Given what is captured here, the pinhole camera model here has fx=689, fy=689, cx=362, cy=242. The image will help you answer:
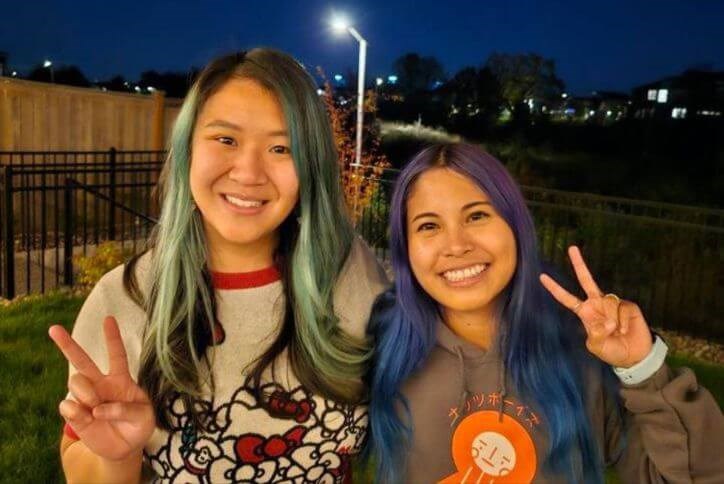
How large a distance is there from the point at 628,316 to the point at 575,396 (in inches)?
11.0

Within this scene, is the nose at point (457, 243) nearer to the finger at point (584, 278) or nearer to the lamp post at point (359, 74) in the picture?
the finger at point (584, 278)

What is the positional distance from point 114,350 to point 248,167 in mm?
564

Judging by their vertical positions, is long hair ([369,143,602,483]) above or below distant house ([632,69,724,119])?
below

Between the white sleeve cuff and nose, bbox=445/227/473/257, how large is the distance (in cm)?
50

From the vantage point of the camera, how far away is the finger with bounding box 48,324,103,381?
60.7 inches

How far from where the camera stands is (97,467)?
170cm

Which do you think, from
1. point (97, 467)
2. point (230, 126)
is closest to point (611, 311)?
point (230, 126)

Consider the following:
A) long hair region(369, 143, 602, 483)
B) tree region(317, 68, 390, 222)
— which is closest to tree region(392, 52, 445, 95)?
tree region(317, 68, 390, 222)

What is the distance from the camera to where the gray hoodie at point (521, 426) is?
5.63ft

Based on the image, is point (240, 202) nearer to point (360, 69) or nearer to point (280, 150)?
point (280, 150)

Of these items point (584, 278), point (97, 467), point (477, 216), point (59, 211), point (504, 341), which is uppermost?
point (477, 216)

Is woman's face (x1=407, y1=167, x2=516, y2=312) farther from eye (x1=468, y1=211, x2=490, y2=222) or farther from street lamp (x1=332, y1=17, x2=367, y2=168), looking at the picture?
street lamp (x1=332, y1=17, x2=367, y2=168)

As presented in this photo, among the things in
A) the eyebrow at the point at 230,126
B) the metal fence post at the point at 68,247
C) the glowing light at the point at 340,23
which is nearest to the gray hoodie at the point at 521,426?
the eyebrow at the point at 230,126

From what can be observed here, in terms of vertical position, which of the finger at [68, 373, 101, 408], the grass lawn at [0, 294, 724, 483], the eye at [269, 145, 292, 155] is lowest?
the grass lawn at [0, 294, 724, 483]
